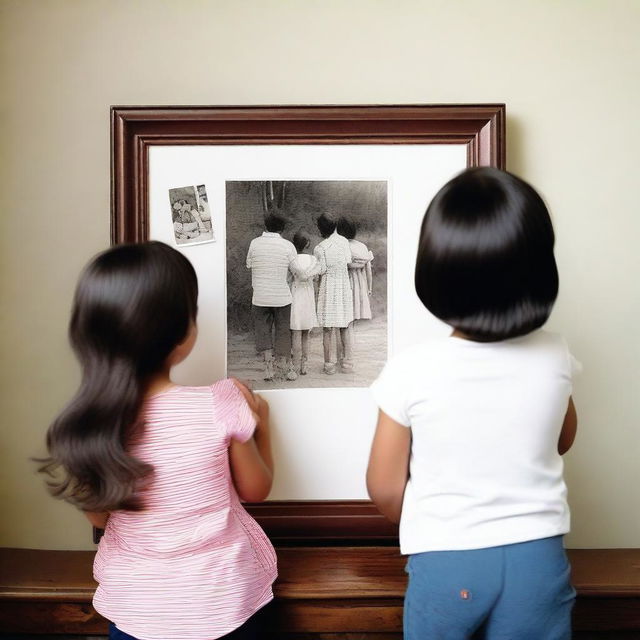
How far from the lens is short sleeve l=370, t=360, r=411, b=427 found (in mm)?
730

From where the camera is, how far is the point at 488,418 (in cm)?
71

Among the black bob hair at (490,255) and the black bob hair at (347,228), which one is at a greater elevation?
the black bob hair at (347,228)

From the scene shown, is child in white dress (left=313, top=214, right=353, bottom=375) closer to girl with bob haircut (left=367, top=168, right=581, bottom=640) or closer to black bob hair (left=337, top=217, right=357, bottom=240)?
black bob hair (left=337, top=217, right=357, bottom=240)

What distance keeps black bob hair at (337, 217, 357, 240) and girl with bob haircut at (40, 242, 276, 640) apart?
13.8 inches

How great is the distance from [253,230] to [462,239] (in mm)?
494

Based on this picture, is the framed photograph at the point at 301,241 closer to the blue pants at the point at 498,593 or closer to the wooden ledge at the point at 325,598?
the wooden ledge at the point at 325,598

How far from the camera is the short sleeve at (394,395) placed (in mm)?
730

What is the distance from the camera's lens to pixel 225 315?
108 centimetres

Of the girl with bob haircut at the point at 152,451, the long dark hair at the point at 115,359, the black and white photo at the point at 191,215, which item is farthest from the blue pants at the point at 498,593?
the black and white photo at the point at 191,215

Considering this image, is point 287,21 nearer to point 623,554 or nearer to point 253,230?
point 253,230

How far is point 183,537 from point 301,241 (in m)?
0.56

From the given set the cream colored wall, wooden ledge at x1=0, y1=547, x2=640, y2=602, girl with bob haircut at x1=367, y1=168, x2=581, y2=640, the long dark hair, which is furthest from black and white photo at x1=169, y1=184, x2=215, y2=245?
wooden ledge at x1=0, y1=547, x2=640, y2=602

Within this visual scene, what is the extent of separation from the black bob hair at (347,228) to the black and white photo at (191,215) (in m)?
0.24

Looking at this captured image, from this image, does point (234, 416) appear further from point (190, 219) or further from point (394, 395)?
point (190, 219)
